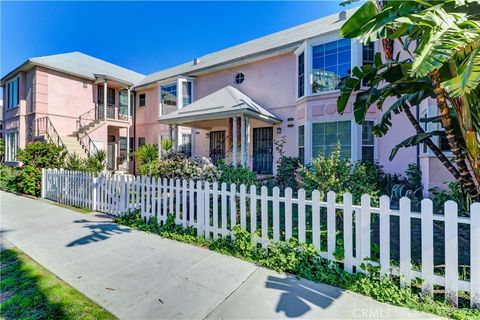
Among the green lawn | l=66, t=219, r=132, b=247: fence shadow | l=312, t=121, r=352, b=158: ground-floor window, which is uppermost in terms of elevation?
l=312, t=121, r=352, b=158: ground-floor window

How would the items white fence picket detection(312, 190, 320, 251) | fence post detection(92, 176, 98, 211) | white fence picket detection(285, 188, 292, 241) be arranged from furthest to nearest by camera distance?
fence post detection(92, 176, 98, 211)
white fence picket detection(285, 188, 292, 241)
white fence picket detection(312, 190, 320, 251)

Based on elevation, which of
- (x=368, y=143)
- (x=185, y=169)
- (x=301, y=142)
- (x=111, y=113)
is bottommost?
(x=185, y=169)

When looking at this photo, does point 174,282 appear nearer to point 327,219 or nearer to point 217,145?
point 327,219

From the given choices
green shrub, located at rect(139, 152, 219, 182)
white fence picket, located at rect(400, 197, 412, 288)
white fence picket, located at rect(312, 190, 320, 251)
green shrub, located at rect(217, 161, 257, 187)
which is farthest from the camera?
green shrub, located at rect(139, 152, 219, 182)

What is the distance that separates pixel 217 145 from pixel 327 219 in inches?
474

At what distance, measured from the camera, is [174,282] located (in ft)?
11.4

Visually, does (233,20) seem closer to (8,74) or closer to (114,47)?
(114,47)

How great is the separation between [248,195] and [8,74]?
23752 mm

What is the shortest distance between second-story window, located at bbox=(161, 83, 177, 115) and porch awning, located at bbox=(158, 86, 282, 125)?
497 centimetres

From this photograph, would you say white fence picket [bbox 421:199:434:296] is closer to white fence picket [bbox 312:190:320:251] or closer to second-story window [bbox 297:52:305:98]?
white fence picket [bbox 312:190:320:251]

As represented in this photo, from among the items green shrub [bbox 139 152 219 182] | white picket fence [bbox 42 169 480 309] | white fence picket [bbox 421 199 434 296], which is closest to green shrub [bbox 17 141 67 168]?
white picket fence [bbox 42 169 480 309]

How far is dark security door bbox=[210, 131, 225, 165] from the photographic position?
14.8m

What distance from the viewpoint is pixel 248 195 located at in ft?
15.5

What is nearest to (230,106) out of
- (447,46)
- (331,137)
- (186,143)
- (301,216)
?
(331,137)
